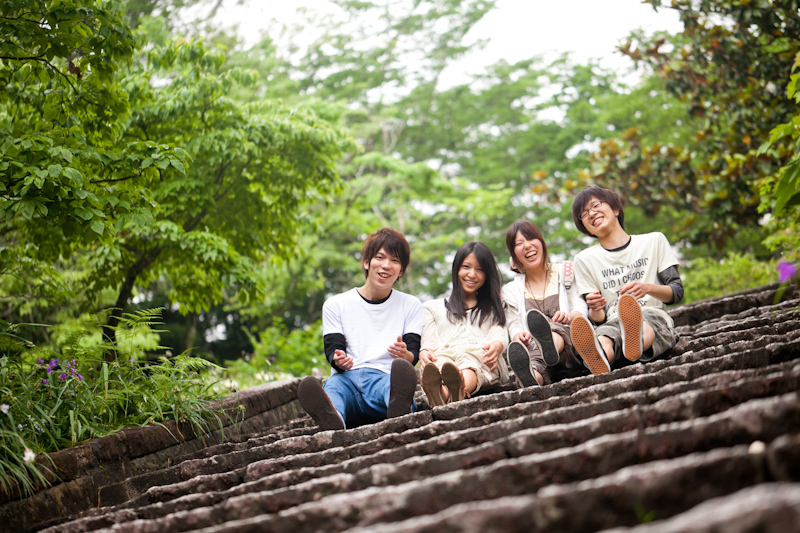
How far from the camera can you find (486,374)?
3.71 meters

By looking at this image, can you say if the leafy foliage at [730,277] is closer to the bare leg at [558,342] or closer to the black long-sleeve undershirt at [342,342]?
the bare leg at [558,342]

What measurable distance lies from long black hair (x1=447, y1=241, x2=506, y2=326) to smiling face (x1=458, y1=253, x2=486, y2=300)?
0.02 metres

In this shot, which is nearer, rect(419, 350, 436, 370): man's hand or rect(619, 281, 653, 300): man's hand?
rect(619, 281, 653, 300): man's hand

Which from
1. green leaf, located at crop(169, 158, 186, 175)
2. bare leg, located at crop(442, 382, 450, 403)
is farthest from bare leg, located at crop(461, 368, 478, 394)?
green leaf, located at crop(169, 158, 186, 175)

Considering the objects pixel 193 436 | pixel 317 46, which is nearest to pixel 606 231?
pixel 193 436

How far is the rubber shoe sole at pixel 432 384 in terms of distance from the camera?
3.14m

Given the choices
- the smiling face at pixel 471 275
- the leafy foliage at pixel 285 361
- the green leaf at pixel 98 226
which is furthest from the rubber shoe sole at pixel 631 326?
the leafy foliage at pixel 285 361

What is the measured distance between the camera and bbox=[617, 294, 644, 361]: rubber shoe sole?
3152 mm

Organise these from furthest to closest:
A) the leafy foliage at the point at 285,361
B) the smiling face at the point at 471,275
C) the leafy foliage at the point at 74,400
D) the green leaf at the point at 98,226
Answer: the leafy foliage at the point at 285,361 → the smiling face at the point at 471,275 → the green leaf at the point at 98,226 → the leafy foliage at the point at 74,400

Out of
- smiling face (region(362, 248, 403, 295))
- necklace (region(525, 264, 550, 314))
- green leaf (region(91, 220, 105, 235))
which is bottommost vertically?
necklace (region(525, 264, 550, 314))

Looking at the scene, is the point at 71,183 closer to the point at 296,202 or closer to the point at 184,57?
the point at 184,57

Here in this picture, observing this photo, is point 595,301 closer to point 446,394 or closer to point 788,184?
point 446,394

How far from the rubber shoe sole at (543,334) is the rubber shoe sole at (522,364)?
0.44 ft

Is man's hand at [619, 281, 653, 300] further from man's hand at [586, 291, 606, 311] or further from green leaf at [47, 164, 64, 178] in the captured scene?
green leaf at [47, 164, 64, 178]
